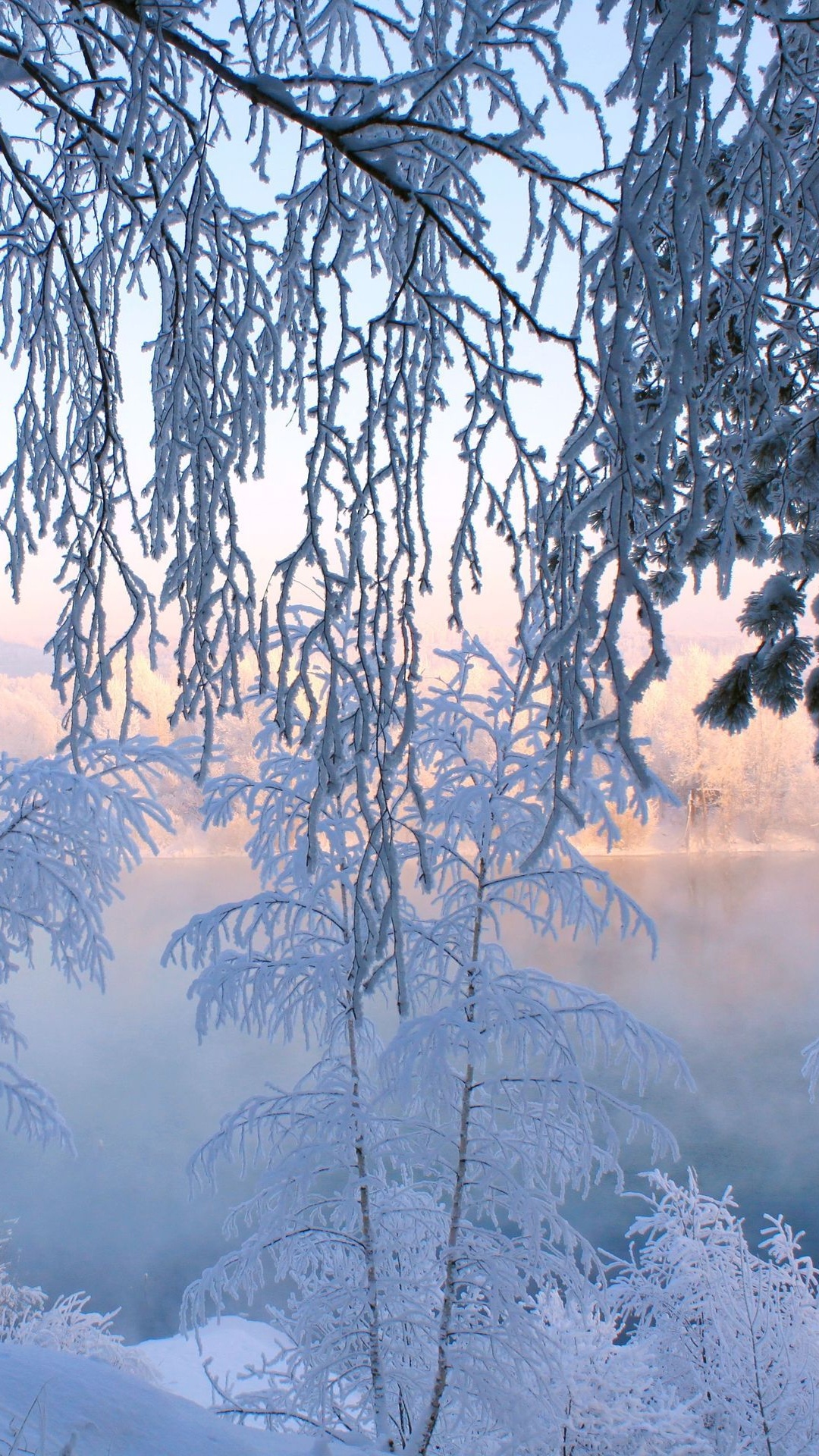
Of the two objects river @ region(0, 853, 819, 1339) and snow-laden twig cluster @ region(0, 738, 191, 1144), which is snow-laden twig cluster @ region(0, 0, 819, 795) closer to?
snow-laden twig cluster @ region(0, 738, 191, 1144)

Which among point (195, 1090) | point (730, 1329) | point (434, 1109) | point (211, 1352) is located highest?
point (434, 1109)

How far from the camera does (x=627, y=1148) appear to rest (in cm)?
1068

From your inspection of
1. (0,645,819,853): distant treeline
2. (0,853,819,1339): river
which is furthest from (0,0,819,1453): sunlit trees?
(0,645,819,853): distant treeline

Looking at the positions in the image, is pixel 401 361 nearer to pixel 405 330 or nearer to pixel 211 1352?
pixel 405 330

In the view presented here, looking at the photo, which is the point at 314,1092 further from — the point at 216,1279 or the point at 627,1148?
the point at 627,1148

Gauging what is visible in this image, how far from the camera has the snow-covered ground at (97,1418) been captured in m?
1.39

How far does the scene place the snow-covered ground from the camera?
1.39m

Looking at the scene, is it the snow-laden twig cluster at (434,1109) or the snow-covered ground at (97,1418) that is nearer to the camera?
the snow-covered ground at (97,1418)

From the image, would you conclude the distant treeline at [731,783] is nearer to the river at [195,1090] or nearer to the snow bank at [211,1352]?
the river at [195,1090]

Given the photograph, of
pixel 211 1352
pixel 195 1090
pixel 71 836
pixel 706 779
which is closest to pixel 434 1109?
pixel 71 836

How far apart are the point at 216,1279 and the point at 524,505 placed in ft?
12.9

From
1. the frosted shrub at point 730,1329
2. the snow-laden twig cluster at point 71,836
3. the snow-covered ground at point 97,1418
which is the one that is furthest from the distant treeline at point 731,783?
the snow-covered ground at point 97,1418

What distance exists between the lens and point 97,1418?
1.52m

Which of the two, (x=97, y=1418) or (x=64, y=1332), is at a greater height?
(x=97, y=1418)
